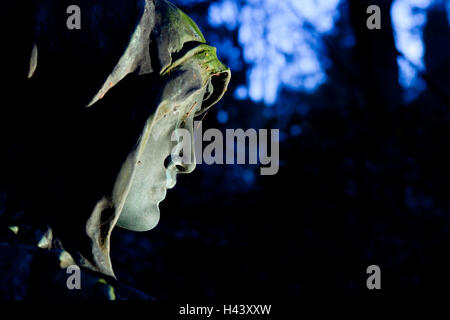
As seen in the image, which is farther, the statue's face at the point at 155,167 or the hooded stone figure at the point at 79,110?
the statue's face at the point at 155,167

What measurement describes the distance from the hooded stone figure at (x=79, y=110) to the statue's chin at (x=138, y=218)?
0.24m

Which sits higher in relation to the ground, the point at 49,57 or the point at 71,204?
the point at 49,57

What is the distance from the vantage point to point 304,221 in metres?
7.18

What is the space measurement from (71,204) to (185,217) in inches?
262

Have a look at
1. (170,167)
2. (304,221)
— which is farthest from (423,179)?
(170,167)

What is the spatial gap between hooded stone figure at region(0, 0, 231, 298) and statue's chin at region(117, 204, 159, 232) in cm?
24

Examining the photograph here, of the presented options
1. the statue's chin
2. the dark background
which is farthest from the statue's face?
the dark background

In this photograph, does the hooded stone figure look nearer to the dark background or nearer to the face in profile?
the face in profile

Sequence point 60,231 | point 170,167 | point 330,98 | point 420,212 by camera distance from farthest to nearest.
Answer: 1. point 330,98
2. point 420,212
3. point 170,167
4. point 60,231

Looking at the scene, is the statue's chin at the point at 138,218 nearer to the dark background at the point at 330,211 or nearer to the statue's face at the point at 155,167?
the statue's face at the point at 155,167

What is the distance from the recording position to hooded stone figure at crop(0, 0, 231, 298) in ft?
6.60

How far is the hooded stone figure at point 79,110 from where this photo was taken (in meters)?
2.01

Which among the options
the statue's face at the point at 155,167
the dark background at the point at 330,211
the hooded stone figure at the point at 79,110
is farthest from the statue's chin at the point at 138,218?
the dark background at the point at 330,211

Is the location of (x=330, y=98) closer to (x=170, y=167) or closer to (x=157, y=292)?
(x=157, y=292)
